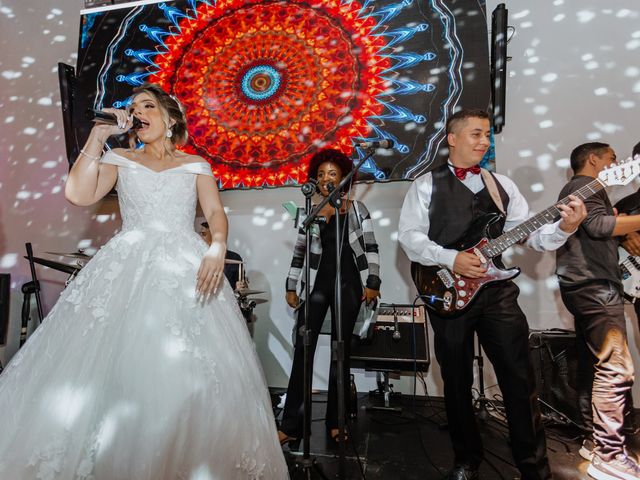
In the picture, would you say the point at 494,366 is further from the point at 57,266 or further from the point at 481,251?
the point at 57,266

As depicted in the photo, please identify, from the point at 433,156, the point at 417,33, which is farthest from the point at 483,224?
the point at 417,33

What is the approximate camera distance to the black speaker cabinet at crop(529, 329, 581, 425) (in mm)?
2721

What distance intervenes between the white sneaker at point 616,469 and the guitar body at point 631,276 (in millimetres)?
1054

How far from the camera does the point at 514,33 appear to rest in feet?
11.8

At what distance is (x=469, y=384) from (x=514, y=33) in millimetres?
3227

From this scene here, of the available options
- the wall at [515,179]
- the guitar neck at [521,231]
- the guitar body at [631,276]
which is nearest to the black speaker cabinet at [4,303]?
the wall at [515,179]

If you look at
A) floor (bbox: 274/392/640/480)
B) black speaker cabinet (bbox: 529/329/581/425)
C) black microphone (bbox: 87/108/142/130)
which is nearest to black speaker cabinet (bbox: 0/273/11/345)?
floor (bbox: 274/392/640/480)

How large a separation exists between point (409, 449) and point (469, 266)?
1255 millimetres

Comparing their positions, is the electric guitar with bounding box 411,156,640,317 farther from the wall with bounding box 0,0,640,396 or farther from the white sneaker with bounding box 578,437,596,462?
the wall with bounding box 0,0,640,396

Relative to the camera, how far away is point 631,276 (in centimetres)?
266

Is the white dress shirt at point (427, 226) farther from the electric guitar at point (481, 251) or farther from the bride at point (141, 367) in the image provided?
the bride at point (141, 367)

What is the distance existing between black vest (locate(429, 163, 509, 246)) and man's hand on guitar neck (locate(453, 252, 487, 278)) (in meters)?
0.14

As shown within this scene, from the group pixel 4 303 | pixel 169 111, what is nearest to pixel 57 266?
pixel 4 303

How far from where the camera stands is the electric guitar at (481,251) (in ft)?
6.37
